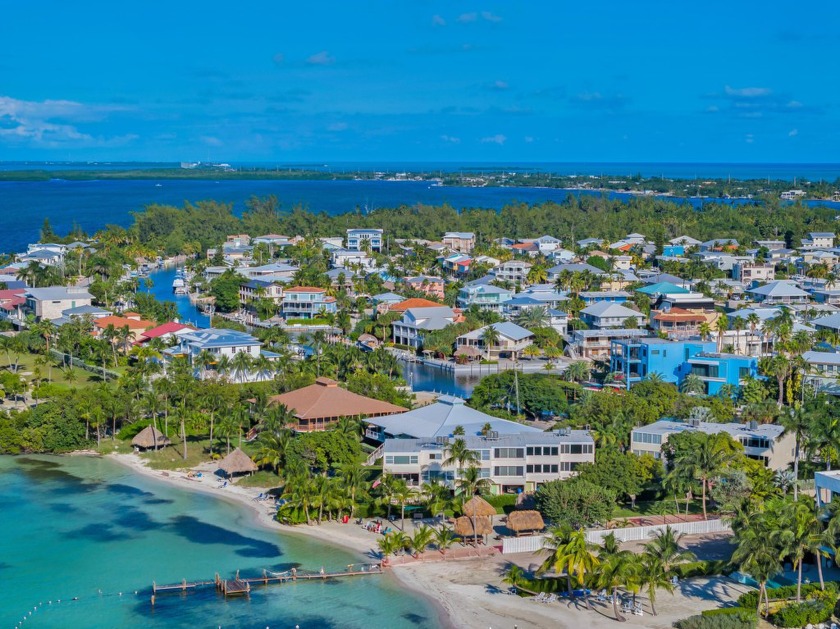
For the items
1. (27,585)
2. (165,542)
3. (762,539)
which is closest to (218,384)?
(165,542)

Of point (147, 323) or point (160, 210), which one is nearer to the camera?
point (147, 323)

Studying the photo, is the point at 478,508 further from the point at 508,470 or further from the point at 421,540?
the point at 508,470

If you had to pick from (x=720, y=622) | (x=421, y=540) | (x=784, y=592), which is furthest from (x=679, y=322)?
(x=720, y=622)

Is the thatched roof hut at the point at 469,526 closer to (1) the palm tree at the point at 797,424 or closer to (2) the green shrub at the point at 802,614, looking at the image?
(2) the green shrub at the point at 802,614

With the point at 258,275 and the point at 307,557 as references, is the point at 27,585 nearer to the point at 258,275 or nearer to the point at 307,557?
the point at 307,557

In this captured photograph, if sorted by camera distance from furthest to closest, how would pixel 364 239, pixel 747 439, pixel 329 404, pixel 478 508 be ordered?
pixel 364 239
pixel 329 404
pixel 747 439
pixel 478 508

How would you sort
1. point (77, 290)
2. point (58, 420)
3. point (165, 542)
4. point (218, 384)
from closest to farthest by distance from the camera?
point (165, 542) → point (58, 420) → point (218, 384) → point (77, 290)
